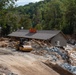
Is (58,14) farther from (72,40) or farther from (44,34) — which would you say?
(44,34)

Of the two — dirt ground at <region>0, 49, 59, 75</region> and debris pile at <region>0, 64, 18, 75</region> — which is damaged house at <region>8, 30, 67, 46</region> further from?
debris pile at <region>0, 64, 18, 75</region>

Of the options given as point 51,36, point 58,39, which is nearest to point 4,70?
point 51,36

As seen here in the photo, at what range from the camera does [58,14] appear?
7412cm

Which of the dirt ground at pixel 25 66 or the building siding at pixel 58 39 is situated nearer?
the dirt ground at pixel 25 66

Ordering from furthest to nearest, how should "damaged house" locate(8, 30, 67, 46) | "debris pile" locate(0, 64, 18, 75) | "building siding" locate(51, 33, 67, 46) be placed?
1. "building siding" locate(51, 33, 67, 46)
2. "damaged house" locate(8, 30, 67, 46)
3. "debris pile" locate(0, 64, 18, 75)

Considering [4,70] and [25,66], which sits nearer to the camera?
[4,70]

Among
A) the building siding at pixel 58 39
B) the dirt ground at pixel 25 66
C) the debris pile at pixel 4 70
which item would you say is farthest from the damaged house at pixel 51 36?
the debris pile at pixel 4 70

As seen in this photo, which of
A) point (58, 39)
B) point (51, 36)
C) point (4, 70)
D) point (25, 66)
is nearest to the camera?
point (4, 70)

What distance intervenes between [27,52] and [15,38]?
19564mm

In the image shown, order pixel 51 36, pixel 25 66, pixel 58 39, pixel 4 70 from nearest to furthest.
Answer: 1. pixel 4 70
2. pixel 25 66
3. pixel 51 36
4. pixel 58 39

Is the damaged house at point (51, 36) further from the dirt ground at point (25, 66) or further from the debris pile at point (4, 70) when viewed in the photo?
the debris pile at point (4, 70)

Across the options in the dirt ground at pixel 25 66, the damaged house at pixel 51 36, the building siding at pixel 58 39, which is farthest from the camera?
the building siding at pixel 58 39

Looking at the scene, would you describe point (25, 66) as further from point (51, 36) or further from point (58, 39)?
point (58, 39)

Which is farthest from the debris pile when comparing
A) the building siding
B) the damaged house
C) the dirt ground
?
the building siding
